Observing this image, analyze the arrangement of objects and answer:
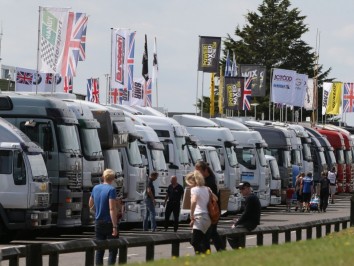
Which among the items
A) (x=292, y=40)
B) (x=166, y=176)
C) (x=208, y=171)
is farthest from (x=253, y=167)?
(x=292, y=40)

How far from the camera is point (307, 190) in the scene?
59281 mm

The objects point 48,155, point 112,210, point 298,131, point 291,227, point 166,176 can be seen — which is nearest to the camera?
point 112,210

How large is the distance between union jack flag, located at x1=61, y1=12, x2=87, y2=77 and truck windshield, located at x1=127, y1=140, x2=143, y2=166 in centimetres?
935

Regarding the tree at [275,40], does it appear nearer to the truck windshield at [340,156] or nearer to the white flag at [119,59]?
the truck windshield at [340,156]

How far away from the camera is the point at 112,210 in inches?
877

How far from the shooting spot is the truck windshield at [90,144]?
35.6 meters

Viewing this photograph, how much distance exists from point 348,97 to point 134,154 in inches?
2078

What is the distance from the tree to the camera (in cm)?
13262

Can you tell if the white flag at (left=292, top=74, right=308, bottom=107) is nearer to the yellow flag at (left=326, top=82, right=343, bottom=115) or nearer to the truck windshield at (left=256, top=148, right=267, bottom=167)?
the yellow flag at (left=326, top=82, right=343, bottom=115)

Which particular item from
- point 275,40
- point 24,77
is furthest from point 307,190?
point 275,40

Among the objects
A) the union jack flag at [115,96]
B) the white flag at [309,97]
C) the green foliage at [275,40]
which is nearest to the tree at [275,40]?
the green foliage at [275,40]

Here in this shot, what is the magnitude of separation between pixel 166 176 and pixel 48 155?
9.10 m

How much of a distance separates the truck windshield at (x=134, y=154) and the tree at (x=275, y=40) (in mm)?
91954

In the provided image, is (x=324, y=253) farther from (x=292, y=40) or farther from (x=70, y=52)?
(x=292, y=40)
